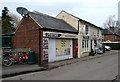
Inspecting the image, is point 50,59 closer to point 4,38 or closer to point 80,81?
point 4,38

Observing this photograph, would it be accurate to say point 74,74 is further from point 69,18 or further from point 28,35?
point 69,18

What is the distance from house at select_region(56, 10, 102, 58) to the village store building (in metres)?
3.82

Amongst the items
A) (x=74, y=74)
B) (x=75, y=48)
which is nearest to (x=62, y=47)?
(x=75, y=48)

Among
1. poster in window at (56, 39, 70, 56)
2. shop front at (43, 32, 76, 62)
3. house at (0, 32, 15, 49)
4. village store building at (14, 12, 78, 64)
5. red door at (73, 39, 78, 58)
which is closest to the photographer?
village store building at (14, 12, 78, 64)

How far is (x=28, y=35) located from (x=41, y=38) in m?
1.88

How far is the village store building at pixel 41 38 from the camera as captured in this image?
2055 cm

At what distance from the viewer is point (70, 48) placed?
26297 mm

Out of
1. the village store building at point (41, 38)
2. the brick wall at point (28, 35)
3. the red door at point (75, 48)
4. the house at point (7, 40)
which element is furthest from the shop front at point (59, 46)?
the house at point (7, 40)

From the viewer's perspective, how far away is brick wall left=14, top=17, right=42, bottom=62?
68.1ft

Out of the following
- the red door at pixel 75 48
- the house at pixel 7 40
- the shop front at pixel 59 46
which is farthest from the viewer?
the red door at pixel 75 48

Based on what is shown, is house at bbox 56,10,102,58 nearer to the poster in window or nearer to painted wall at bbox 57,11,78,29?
painted wall at bbox 57,11,78,29

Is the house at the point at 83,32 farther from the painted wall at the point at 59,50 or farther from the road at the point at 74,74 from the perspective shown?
the road at the point at 74,74

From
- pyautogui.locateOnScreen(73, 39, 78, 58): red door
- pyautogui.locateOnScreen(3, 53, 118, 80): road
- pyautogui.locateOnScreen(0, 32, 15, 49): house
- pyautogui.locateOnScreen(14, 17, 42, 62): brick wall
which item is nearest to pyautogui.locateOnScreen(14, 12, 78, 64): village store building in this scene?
pyautogui.locateOnScreen(14, 17, 42, 62): brick wall

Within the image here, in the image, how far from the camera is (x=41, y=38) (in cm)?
2045
